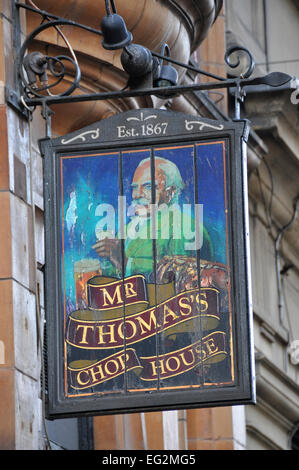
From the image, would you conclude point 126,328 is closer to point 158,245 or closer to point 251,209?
point 158,245

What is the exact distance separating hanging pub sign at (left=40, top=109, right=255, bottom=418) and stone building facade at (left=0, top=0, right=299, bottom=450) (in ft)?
1.96

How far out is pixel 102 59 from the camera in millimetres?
12758

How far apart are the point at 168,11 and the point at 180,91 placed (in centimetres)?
202

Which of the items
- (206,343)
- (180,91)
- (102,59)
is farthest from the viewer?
(102,59)

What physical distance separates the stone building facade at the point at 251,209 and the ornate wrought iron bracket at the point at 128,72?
112 millimetres

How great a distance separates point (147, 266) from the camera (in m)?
10.6

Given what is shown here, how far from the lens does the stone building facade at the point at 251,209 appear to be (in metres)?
11.1

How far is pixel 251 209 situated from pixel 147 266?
1111 cm

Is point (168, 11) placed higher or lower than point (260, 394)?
higher

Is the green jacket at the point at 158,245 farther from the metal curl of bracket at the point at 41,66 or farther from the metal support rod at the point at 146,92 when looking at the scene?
the metal curl of bracket at the point at 41,66

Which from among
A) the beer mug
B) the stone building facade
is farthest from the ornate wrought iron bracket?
the beer mug

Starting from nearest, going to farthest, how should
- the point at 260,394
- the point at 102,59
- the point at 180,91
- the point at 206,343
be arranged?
the point at 206,343 < the point at 180,91 < the point at 102,59 < the point at 260,394
